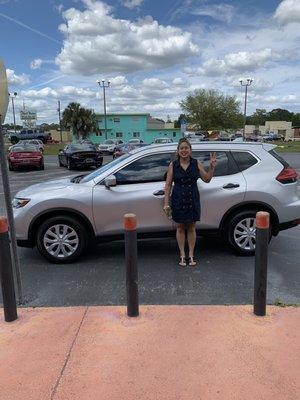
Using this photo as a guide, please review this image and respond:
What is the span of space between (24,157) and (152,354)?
Result: 801 inches

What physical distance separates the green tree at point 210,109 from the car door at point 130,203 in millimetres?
64718

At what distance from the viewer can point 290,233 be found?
724cm

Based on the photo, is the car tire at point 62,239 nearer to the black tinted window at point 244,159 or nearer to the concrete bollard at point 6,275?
the concrete bollard at point 6,275

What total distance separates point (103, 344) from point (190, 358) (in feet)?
2.40

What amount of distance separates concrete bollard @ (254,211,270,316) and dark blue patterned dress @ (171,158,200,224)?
154 cm

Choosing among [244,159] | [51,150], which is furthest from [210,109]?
[244,159]

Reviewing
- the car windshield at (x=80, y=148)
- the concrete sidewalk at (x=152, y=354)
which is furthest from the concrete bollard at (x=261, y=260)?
the car windshield at (x=80, y=148)

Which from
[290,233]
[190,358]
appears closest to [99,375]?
[190,358]

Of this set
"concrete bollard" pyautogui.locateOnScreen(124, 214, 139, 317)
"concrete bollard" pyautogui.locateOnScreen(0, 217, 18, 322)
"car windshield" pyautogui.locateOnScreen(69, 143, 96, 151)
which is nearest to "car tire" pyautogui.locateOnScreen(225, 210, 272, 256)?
"concrete bollard" pyautogui.locateOnScreen(124, 214, 139, 317)

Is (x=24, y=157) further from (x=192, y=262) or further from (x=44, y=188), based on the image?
(x=192, y=262)

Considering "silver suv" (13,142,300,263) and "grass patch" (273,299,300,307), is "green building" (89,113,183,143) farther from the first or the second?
"grass patch" (273,299,300,307)

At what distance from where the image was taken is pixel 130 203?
18.0 ft

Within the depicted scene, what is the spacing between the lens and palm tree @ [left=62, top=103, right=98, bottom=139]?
65.1 metres

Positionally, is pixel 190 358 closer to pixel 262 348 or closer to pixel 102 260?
pixel 262 348
